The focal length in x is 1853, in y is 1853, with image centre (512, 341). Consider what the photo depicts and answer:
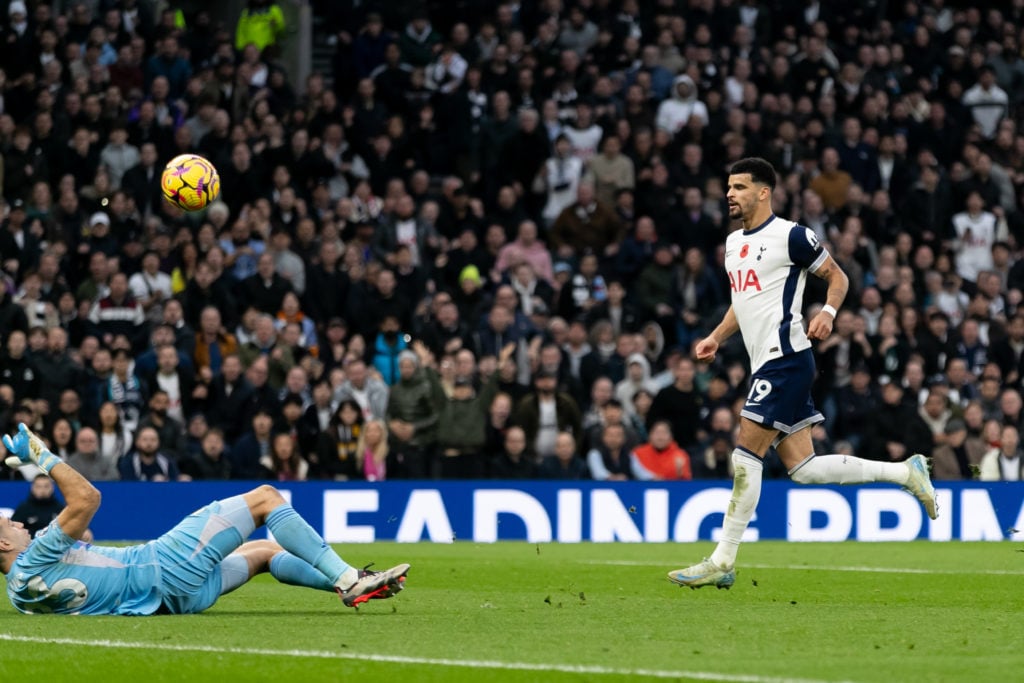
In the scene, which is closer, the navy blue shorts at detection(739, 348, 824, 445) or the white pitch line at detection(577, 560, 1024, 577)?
the navy blue shorts at detection(739, 348, 824, 445)

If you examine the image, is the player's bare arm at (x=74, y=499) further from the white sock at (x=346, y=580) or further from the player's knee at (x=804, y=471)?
the player's knee at (x=804, y=471)

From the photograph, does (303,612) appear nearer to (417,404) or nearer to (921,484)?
(921,484)

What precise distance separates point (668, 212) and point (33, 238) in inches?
298

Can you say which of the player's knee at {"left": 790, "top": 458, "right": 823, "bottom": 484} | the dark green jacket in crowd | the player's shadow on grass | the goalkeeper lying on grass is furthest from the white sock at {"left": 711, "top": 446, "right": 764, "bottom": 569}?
the dark green jacket in crowd

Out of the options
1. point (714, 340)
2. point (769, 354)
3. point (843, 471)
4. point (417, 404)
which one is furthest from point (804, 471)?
point (417, 404)

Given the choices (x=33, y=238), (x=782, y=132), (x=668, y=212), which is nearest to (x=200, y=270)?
(x=33, y=238)

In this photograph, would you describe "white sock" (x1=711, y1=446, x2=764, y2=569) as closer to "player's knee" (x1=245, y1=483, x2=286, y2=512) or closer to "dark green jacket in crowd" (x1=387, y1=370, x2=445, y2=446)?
"player's knee" (x1=245, y1=483, x2=286, y2=512)

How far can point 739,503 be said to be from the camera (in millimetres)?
10828

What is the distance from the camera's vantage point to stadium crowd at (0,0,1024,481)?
19.7 m

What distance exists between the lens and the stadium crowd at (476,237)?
1967cm

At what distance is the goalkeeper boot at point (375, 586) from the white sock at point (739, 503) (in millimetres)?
2181

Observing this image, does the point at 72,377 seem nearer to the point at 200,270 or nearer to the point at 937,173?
the point at 200,270

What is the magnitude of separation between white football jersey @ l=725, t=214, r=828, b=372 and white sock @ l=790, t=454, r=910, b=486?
0.66m

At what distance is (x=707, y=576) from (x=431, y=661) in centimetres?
336
